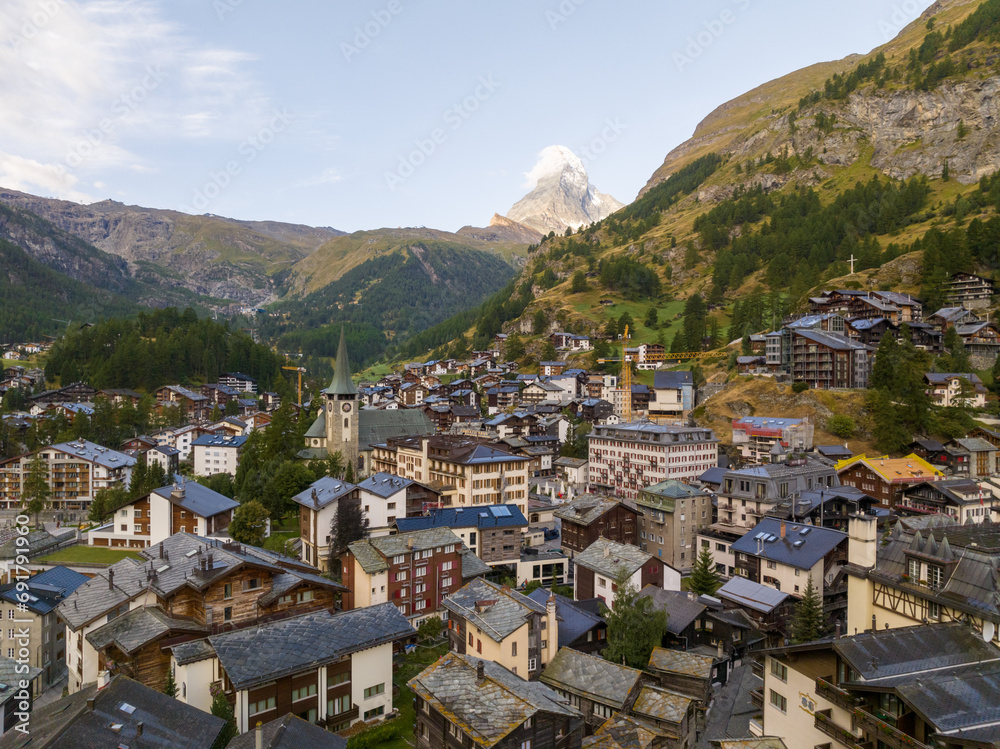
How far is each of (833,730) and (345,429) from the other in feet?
228

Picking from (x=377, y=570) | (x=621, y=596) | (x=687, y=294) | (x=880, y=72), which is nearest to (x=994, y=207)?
(x=687, y=294)

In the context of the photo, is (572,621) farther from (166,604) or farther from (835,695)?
Result: (166,604)

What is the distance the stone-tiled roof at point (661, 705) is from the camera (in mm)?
28656

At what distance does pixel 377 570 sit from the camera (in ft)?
132

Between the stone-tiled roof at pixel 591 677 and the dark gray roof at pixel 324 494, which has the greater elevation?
the dark gray roof at pixel 324 494

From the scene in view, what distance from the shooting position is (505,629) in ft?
103

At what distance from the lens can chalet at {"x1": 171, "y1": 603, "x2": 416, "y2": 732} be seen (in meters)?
26.2

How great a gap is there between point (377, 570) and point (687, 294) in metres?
136

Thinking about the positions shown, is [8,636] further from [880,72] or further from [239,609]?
[880,72]

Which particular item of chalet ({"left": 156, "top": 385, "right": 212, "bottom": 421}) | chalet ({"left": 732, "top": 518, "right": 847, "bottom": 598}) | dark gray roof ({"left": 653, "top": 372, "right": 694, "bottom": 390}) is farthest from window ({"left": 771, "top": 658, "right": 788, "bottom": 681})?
chalet ({"left": 156, "top": 385, "right": 212, "bottom": 421})

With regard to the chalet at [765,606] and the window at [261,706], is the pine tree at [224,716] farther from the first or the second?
the chalet at [765,606]

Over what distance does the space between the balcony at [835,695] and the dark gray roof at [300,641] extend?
59.3 ft

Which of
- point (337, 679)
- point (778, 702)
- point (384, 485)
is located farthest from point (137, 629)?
point (778, 702)

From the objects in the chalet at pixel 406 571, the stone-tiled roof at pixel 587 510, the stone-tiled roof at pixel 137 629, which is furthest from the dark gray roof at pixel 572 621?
the stone-tiled roof at pixel 137 629
